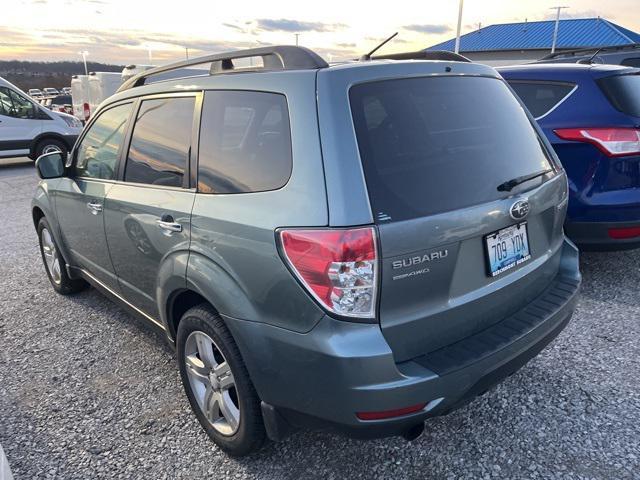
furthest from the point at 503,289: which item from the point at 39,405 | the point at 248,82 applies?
the point at 39,405

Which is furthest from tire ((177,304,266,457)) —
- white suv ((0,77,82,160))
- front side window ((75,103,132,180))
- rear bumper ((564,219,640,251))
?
white suv ((0,77,82,160))

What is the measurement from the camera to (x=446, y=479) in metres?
2.27

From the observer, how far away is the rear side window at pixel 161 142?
2555 mm

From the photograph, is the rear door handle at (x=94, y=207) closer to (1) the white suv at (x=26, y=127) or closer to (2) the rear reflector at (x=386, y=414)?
(2) the rear reflector at (x=386, y=414)

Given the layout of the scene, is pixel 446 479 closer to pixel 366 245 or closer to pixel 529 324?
pixel 529 324

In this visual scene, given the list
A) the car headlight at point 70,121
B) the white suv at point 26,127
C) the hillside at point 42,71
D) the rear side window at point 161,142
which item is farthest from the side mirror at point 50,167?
the hillside at point 42,71

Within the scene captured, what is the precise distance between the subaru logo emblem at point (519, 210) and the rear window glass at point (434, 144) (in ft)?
0.21

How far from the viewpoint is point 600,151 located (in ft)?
12.5

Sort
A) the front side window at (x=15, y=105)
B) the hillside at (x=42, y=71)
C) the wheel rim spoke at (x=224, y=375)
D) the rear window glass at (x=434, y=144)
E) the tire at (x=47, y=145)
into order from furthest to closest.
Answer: the hillside at (x=42, y=71) → the tire at (x=47, y=145) → the front side window at (x=15, y=105) → the wheel rim spoke at (x=224, y=375) → the rear window glass at (x=434, y=144)

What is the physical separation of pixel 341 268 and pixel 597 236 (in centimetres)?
294

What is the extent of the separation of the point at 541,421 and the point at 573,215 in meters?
1.90

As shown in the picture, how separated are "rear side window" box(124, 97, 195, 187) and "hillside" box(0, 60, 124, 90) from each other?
2649 inches

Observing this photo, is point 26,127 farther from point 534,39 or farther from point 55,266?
point 534,39

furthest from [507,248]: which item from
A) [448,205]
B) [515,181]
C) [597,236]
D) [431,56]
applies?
[597,236]
